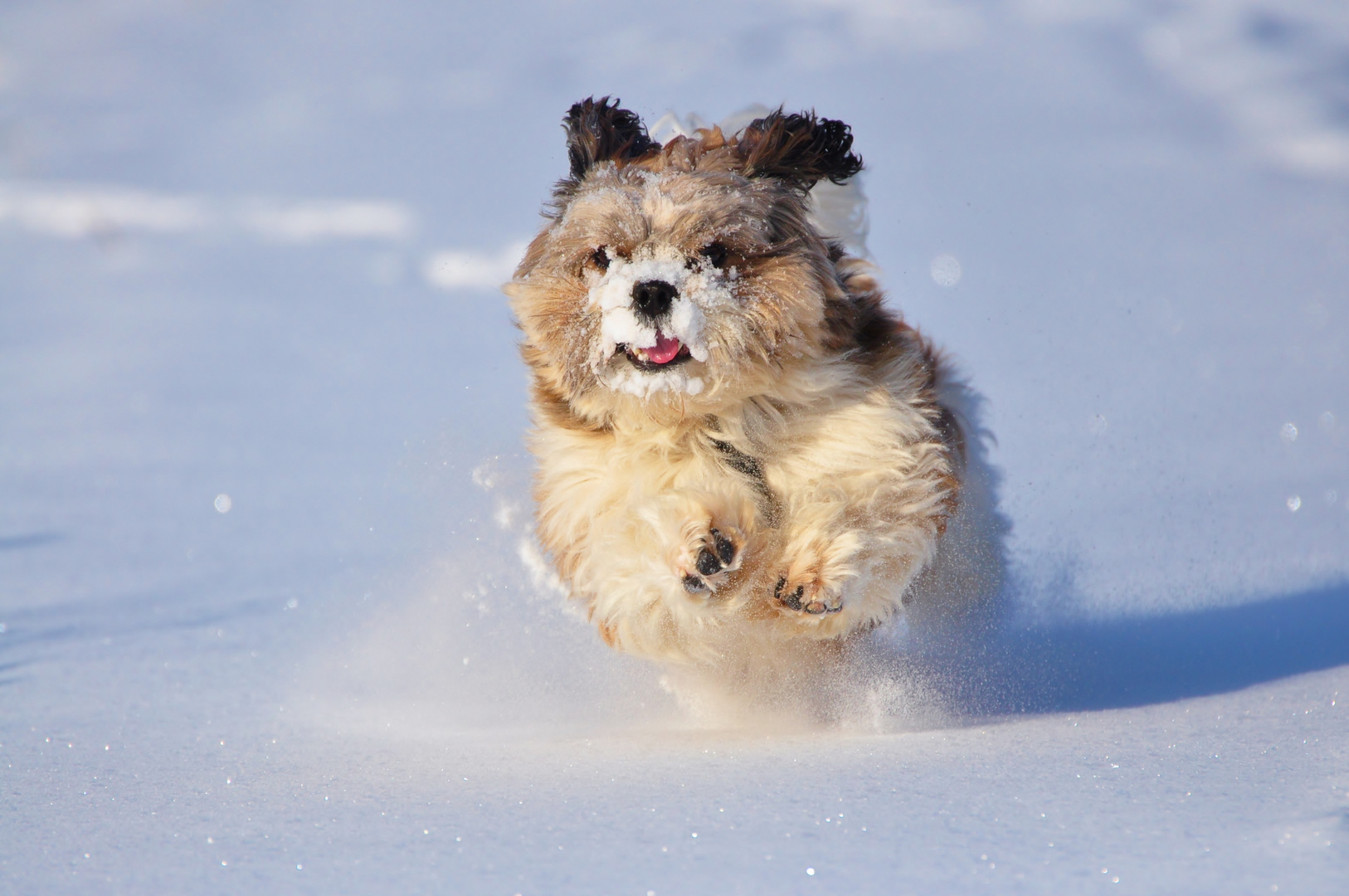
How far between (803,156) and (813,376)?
85 cm

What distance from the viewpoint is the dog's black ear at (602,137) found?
371cm

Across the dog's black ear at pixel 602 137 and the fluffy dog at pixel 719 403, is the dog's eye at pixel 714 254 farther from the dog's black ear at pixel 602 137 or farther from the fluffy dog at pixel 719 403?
the dog's black ear at pixel 602 137

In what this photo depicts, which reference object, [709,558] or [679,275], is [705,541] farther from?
[679,275]

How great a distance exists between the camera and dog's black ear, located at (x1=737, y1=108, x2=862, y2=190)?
3635mm

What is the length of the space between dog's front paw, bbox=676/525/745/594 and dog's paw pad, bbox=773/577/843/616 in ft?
0.59

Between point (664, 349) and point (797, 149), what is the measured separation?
107cm

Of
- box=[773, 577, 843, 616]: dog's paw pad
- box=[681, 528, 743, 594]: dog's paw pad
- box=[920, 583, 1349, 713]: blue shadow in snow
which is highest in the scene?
box=[681, 528, 743, 594]: dog's paw pad

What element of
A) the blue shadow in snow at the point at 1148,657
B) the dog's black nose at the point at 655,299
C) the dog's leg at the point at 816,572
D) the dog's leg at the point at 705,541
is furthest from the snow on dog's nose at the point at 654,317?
the blue shadow in snow at the point at 1148,657

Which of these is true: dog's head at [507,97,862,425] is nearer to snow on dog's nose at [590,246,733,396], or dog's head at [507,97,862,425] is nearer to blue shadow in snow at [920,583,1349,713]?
snow on dog's nose at [590,246,733,396]

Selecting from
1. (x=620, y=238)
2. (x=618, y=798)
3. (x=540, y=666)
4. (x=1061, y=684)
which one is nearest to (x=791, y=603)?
(x=618, y=798)

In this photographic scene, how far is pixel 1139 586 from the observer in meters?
5.05

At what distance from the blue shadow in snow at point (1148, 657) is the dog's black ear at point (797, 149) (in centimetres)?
191

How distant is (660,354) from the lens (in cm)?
310

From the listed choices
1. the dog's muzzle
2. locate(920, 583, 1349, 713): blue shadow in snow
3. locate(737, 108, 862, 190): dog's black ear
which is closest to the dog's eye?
the dog's muzzle
